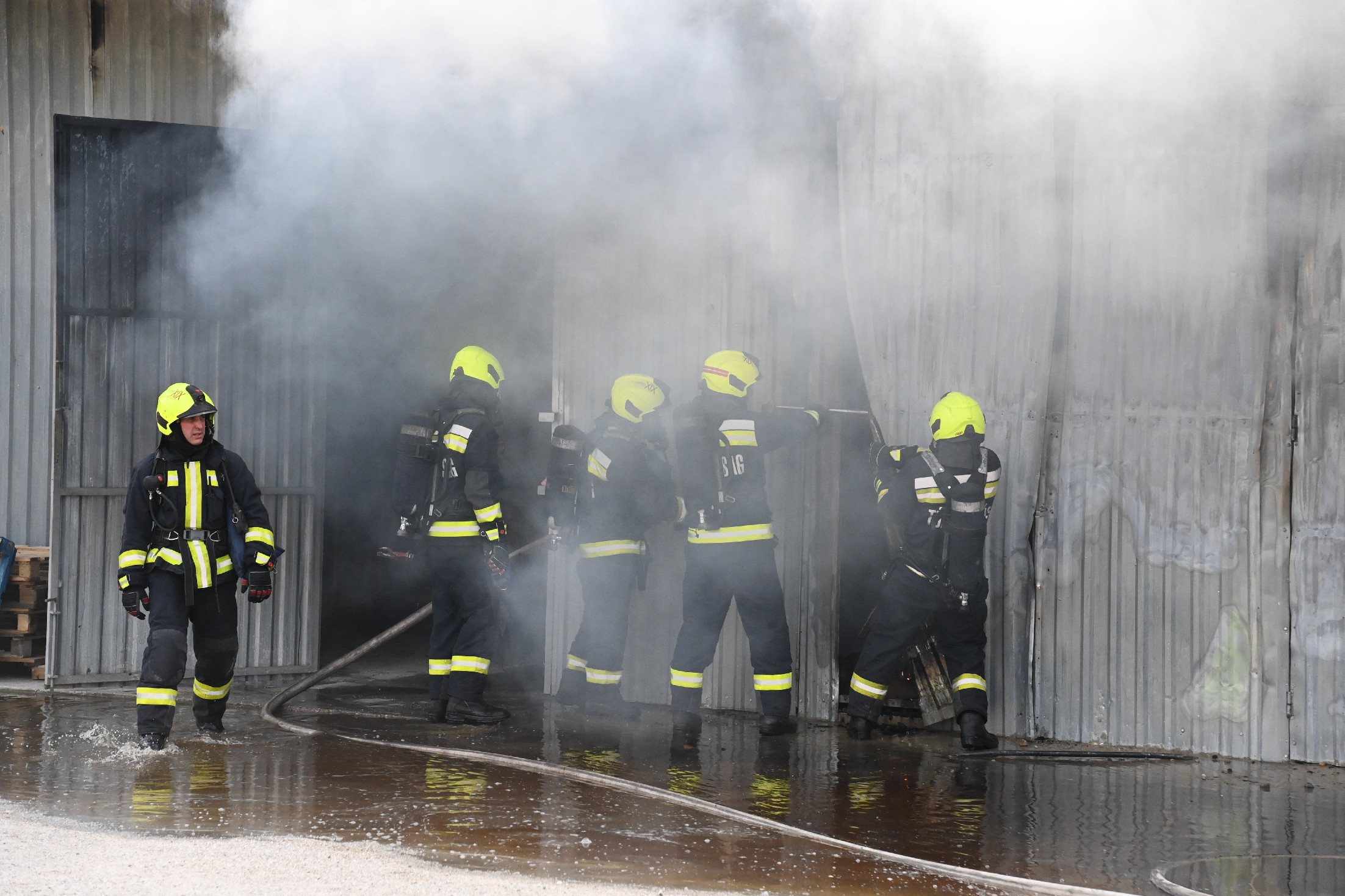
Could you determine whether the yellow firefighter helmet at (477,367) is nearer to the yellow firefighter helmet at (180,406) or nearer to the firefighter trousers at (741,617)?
the yellow firefighter helmet at (180,406)

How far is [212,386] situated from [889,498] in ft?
14.4

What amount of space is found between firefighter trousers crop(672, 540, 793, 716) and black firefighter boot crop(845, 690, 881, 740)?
13.2 inches

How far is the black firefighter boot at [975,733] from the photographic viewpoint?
6055 millimetres

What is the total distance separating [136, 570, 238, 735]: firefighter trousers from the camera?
583cm

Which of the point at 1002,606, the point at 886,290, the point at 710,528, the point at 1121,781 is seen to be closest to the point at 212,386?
the point at 710,528

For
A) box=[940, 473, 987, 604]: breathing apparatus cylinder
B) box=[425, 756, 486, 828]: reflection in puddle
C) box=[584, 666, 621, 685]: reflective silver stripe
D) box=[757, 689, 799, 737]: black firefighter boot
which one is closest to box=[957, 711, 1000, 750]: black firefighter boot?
box=[940, 473, 987, 604]: breathing apparatus cylinder

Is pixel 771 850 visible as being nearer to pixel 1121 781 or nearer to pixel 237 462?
pixel 1121 781

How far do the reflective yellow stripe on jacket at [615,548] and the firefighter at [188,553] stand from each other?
1747mm

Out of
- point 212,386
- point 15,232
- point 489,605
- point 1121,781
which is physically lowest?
point 1121,781

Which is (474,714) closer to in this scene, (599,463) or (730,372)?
(599,463)

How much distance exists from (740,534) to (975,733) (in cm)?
152

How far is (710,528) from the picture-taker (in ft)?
21.1

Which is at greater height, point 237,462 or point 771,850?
point 237,462

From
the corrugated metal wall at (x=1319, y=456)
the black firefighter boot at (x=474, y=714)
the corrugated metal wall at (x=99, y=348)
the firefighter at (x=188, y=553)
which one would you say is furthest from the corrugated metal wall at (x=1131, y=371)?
the corrugated metal wall at (x=99, y=348)
